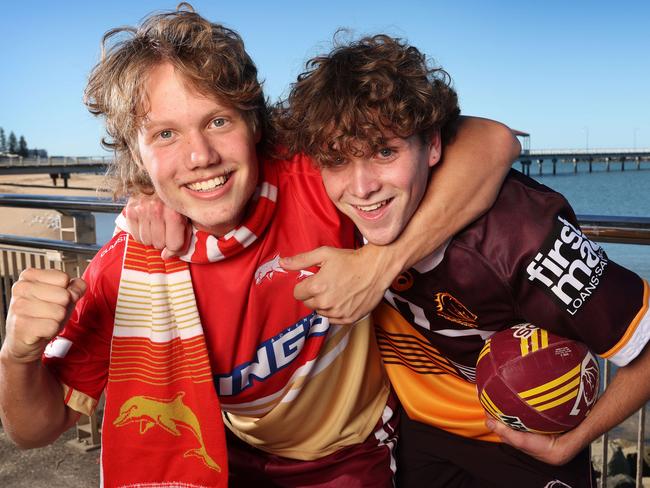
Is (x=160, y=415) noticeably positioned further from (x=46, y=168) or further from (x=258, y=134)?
(x=46, y=168)

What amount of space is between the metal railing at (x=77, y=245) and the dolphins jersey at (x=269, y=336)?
98cm

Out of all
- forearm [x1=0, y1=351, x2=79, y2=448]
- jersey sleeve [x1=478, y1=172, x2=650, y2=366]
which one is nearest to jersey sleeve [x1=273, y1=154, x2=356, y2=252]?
jersey sleeve [x1=478, y1=172, x2=650, y2=366]

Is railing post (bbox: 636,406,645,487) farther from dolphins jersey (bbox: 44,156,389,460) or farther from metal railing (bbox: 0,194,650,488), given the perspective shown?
dolphins jersey (bbox: 44,156,389,460)

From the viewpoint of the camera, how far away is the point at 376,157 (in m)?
1.79

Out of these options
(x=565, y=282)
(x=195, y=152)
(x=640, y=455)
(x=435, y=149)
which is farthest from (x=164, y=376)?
A: (x=640, y=455)

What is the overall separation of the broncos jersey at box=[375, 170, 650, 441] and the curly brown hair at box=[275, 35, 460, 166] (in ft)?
1.10

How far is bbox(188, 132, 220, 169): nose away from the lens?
5.67ft

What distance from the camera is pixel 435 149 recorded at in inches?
75.5

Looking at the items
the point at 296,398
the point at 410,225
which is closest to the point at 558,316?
the point at 410,225

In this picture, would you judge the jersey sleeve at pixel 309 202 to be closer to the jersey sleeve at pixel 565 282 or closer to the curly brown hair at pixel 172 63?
the curly brown hair at pixel 172 63

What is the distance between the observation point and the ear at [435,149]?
190 cm

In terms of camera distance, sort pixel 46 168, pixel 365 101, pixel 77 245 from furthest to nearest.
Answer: pixel 46 168 < pixel 77 245 < pixel 365 101

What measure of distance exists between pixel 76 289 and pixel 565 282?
1.27 m

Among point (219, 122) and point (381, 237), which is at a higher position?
point (219, 122)
